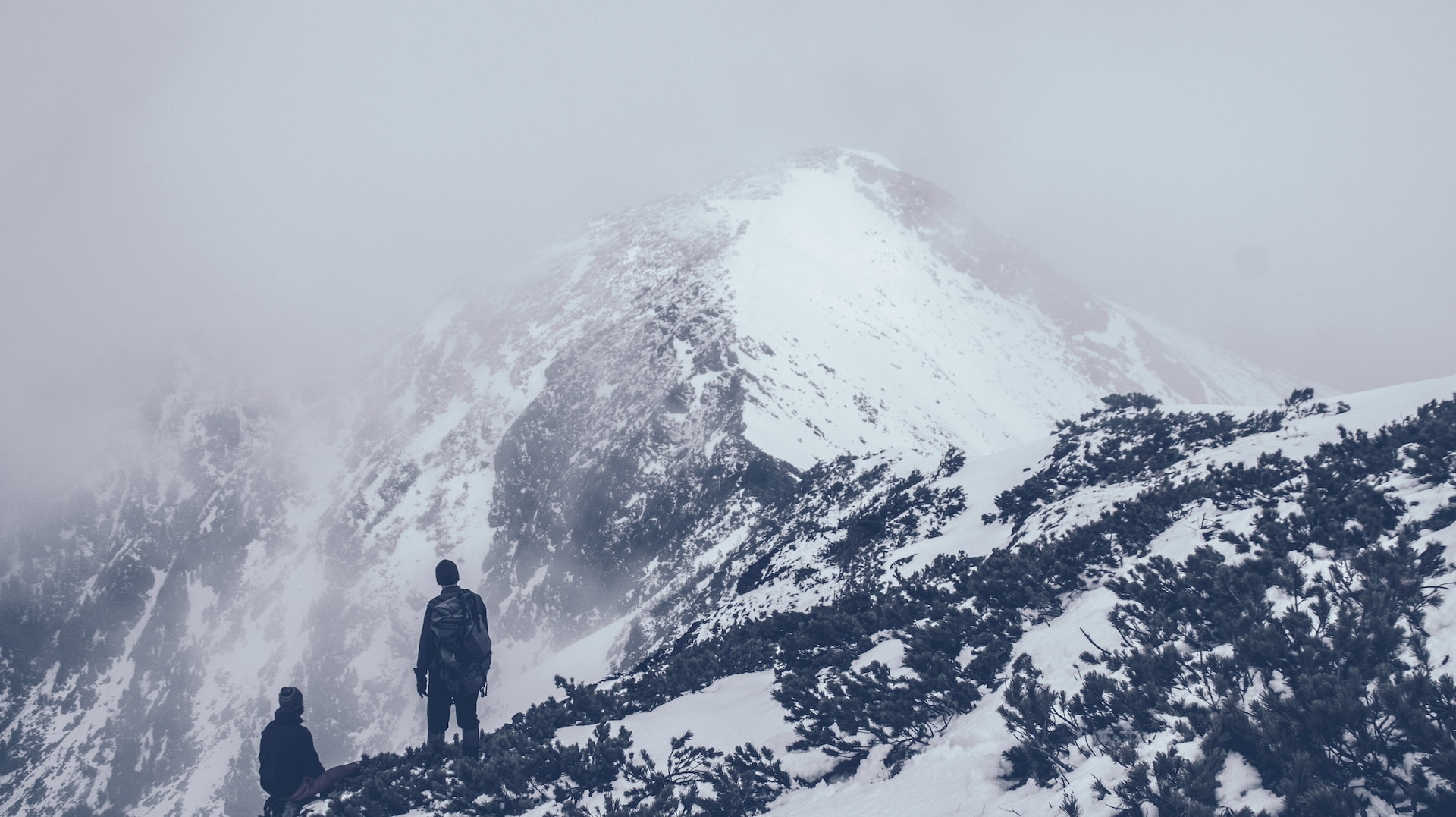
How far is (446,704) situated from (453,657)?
0.75m

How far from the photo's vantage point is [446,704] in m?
8.59

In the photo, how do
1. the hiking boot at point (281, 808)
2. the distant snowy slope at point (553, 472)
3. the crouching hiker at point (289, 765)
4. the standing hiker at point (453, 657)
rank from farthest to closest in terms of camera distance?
the distant snowy slope at point (553, 472) → the standing hiker at point (453, 657) → the crouching hiker at point (289, 765) → the hiking boot at point (281, 808)

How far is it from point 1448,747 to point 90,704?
3555 inches

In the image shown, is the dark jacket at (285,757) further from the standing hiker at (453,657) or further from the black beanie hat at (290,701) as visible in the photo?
the standing hiker at (453,657)

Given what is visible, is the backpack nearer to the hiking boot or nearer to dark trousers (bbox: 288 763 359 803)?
dark trousers (bbox: 288 763 359 803)

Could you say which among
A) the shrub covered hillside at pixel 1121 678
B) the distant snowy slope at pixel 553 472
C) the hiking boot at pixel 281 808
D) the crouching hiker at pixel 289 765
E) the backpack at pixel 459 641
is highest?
the distant snowy slope at pixel 553 472

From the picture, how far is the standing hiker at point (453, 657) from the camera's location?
830cm

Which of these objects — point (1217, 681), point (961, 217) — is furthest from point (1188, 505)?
point (961, 217)

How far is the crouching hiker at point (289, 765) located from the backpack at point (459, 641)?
1419mm

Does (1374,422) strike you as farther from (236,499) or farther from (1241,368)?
(1241,368)

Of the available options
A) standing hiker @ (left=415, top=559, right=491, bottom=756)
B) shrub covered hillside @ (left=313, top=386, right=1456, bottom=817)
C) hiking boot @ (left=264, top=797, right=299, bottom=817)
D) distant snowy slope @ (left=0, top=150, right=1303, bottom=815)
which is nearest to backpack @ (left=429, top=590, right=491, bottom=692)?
standing hiker @ (left=415, top=559, right=491, bottom=756)

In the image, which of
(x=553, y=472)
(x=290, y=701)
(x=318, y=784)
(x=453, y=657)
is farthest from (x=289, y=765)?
(x=553, y=472)

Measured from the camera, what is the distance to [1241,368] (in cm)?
10300

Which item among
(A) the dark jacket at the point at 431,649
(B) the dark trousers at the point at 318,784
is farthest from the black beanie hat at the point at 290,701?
(A) the dark jacket at the point at 431,649
